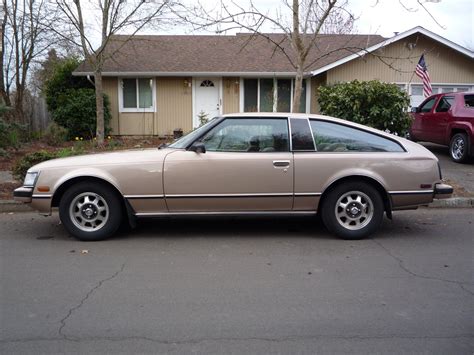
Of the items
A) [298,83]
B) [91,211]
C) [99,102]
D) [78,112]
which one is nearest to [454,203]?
[298,83]

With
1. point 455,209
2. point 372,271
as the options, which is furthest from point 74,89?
point 372,271

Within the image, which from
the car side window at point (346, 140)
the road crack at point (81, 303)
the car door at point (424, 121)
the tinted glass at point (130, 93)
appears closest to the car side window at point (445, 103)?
the car door at point (424, 121)

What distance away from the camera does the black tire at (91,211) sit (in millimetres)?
5738

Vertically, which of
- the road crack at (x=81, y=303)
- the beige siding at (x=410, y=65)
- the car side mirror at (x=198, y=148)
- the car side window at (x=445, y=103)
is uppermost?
the beige siding at (x=410, y=65)

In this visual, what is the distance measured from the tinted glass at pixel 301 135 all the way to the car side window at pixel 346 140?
0.08m

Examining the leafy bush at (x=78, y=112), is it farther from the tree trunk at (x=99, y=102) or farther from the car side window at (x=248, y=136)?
the car side window at (x=248, y=136)

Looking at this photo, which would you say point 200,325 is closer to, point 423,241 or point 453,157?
point 423,241

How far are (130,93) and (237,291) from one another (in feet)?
46.0

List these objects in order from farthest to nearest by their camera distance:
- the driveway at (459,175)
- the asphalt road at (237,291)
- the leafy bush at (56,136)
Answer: the leafy bush at (56,136)
the driveway at (459,175)
the asphalt road at (237,291)

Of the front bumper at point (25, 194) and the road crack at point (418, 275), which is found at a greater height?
the front bumper at point (25, 194)

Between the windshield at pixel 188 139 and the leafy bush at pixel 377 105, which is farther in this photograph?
the leafy bush at pixel 377 105

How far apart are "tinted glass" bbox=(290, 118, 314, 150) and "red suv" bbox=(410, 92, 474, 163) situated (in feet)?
21.9

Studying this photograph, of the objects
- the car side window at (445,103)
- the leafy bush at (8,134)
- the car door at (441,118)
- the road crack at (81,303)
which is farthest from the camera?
the car side window at (445,103)

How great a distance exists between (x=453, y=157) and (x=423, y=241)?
653 centimetres
